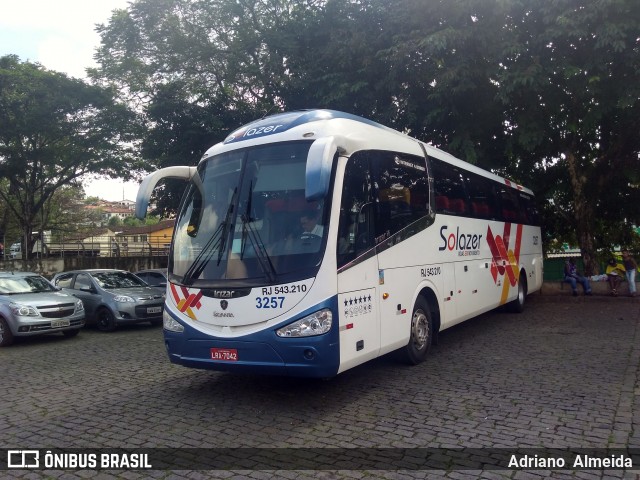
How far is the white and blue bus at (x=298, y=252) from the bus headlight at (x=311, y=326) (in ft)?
0.04

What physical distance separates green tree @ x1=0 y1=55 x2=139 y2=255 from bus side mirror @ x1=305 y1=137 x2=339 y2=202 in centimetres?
2160

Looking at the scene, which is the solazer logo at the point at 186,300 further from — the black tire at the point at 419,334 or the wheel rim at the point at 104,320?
the wheel rim at the point at 104,320

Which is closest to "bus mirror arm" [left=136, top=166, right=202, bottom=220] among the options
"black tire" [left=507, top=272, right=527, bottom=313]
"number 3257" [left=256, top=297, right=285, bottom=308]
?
"number 3257" [left=256, top=297, right=285, bottom=308]

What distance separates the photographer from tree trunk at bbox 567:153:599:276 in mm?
18750

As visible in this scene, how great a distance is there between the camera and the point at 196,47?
21.4m

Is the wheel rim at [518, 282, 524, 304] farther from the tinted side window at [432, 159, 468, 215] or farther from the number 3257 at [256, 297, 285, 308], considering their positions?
the number 3257 at [256, 297, 285, 308]

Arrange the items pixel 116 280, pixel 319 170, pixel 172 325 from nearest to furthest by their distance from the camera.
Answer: pixel 319 170 → pixel 172 325 → pixel 116 280

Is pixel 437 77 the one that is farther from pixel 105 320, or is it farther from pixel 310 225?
pixel 105 320

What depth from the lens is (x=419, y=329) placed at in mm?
8375

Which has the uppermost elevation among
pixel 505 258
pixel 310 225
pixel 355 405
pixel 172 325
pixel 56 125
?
pixel 56 125

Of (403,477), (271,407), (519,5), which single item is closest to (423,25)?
(519,5)

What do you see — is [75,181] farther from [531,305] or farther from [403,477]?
[403,477]

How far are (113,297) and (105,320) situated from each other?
627 mm

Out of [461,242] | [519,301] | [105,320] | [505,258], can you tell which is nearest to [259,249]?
[461,242]
